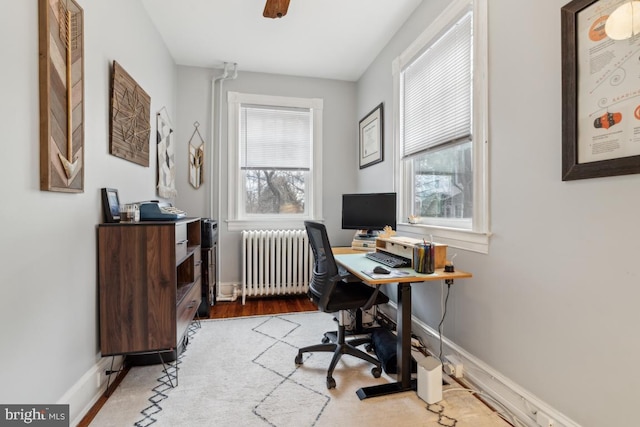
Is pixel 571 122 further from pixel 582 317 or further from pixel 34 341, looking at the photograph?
pixel 34 341

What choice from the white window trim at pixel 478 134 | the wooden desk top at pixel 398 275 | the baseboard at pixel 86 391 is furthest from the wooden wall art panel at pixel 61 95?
the white window trim at pixel 478 134

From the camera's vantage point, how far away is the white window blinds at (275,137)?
12.0 ft

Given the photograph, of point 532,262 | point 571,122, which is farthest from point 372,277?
point 571,122

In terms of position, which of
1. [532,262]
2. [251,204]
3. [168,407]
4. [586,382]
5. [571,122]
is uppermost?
[571,122]

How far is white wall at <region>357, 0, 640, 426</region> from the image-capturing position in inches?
45.0

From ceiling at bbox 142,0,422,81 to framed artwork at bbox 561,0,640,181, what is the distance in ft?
5.13

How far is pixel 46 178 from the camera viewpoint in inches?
49.9

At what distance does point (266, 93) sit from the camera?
365 cm

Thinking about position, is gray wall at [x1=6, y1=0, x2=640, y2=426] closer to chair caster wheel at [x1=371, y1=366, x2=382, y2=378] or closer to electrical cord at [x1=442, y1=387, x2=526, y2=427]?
electrical cord at [x1=442, y1=387, x2=526, y2=427]

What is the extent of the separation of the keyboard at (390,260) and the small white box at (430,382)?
1.98ft

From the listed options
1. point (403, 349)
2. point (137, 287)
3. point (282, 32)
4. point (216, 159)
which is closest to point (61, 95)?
point (137, 287)

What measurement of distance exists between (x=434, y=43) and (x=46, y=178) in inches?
103

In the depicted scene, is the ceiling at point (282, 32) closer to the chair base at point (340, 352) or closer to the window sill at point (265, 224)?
the window sill at point (265, 224)

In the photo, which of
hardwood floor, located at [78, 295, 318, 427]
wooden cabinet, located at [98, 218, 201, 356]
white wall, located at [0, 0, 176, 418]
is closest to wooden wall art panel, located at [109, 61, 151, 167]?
white wall, located at [0, 0, 176, 418]
